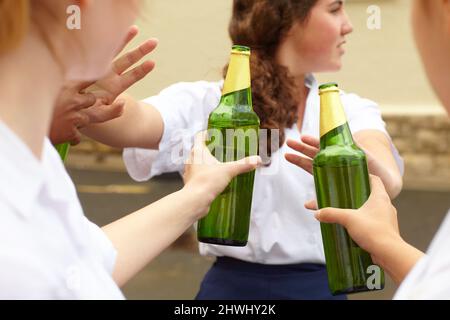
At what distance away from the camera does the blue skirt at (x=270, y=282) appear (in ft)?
7.69

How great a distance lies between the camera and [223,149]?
A: 5.73 feet

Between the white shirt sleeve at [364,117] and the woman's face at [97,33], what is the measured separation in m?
1.39

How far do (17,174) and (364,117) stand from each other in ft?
5.24

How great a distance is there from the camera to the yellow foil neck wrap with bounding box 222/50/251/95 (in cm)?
158

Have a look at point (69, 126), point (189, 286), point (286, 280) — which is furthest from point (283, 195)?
point (189, 286)

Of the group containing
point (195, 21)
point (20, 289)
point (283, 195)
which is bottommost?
point (195, 21)

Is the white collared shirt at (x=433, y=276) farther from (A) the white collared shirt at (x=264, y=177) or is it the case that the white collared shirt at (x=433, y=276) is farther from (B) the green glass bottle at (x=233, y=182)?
(A) the white collared shirt at (x=264, y=177)

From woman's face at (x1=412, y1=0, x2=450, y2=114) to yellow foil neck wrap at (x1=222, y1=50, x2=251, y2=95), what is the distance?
1.80 ft

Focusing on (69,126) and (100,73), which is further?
(69,126)

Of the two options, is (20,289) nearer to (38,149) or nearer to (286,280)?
(38,149)

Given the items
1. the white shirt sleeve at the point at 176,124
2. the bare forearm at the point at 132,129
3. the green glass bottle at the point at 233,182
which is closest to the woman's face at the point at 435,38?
the green glass bottle at the point at 233,182

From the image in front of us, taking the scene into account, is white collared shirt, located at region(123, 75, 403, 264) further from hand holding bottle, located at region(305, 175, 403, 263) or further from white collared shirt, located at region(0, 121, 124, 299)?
white collared shirt, located at region(0, 121, 124, 299)

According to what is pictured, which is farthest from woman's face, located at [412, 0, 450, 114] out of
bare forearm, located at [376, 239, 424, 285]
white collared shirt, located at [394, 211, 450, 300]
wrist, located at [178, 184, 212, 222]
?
wrist, located at [178, 184, 212, 222]

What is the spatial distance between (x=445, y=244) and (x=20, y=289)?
47cm
